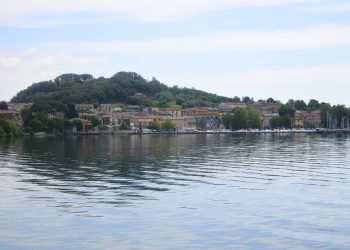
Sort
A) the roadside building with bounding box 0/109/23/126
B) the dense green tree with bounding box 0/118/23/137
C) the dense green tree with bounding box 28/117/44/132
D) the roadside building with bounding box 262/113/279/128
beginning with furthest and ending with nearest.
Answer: the roadside building with bounding box 262/113/279/128
the roadside building with bounding box 0/109/23/126
the dense green tree with bounding box 28/117/44/132
the dense green tree with bounding box 0/118/23/137

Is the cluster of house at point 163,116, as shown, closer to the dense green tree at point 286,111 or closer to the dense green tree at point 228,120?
the dense green tree at point 286,111

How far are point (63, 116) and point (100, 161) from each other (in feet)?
322

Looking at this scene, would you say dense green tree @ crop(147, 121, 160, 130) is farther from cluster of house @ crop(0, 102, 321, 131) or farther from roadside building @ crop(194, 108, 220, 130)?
roadside building @ crop(194, 108, 220, 130)

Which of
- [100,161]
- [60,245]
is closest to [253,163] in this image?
[100,161]

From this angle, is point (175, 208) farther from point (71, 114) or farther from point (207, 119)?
point (207, 119)

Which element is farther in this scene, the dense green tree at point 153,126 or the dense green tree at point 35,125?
the dense green tree at point 153,126

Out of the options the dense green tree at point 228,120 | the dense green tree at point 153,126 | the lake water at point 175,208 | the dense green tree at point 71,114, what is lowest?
the lake water at point 175,208

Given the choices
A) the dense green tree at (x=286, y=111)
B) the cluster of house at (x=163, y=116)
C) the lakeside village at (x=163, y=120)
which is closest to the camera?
the lakeside village at (x=163, y=120)

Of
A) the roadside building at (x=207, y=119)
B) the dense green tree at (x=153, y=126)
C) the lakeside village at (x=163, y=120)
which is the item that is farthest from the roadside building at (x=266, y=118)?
the dense green tree at (x=153, y=126)

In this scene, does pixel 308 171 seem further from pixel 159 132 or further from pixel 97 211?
pixel 159 132

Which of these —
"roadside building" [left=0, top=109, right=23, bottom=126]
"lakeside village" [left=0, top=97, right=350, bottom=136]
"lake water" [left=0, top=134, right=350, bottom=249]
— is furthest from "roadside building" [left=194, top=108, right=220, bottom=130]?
"lake water" [left=0, top=134, right=350, bottom=249]

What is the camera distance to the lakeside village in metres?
132

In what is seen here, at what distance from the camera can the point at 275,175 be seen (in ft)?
110

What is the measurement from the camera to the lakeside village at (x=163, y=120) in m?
132
